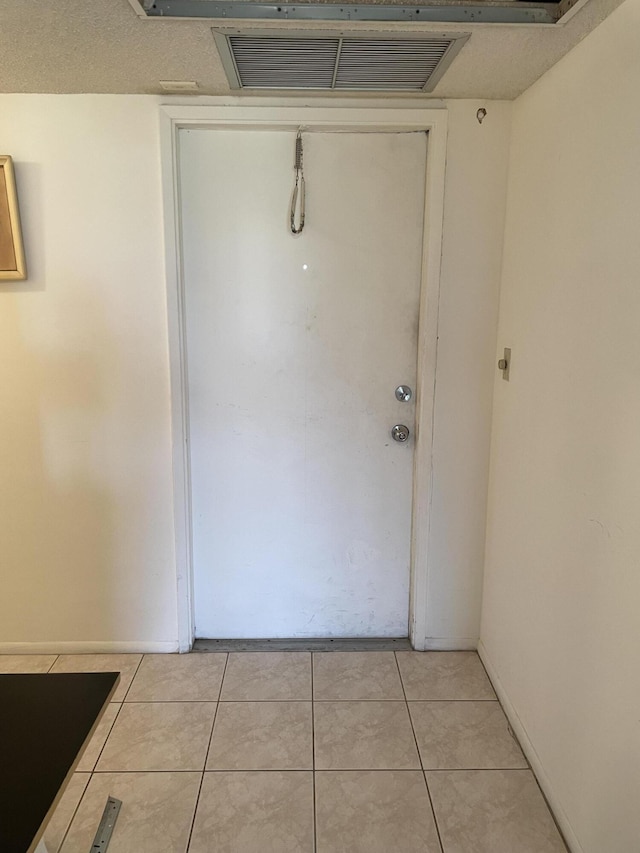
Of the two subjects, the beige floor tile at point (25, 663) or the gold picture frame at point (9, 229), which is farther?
the beige floor tile at point (25, 663)

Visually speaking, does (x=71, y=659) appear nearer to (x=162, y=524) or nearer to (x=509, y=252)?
(x=162, y=524)

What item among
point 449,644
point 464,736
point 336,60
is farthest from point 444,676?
point 336,60

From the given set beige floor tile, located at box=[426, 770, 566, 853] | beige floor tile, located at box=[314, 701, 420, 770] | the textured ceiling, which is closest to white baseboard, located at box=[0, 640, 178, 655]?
beige floor tile, located at box=[314, 701, 420, 770]

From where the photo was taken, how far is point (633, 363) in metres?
1.24

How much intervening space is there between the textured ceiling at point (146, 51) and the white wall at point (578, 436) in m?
0.08

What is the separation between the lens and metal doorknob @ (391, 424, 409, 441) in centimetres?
223

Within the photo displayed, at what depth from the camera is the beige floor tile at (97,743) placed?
1.79m

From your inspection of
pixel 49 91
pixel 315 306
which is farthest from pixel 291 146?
pixel 49 91

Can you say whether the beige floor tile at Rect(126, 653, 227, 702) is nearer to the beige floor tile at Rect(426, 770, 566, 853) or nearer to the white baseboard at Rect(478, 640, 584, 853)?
the beige floor tile at Rect(426, 770, 566, 853)

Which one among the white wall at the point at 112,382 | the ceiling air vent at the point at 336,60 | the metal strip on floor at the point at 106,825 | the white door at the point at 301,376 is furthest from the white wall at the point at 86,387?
the metal strip on floor at the point at 106,825

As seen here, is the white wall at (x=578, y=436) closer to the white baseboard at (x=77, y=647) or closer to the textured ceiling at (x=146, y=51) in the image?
the textured ceiling at (x=146, y=51)

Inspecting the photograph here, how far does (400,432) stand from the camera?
7.33ft

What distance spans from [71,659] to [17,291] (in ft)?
4.77

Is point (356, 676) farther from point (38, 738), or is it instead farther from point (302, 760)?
point (38, 738)
